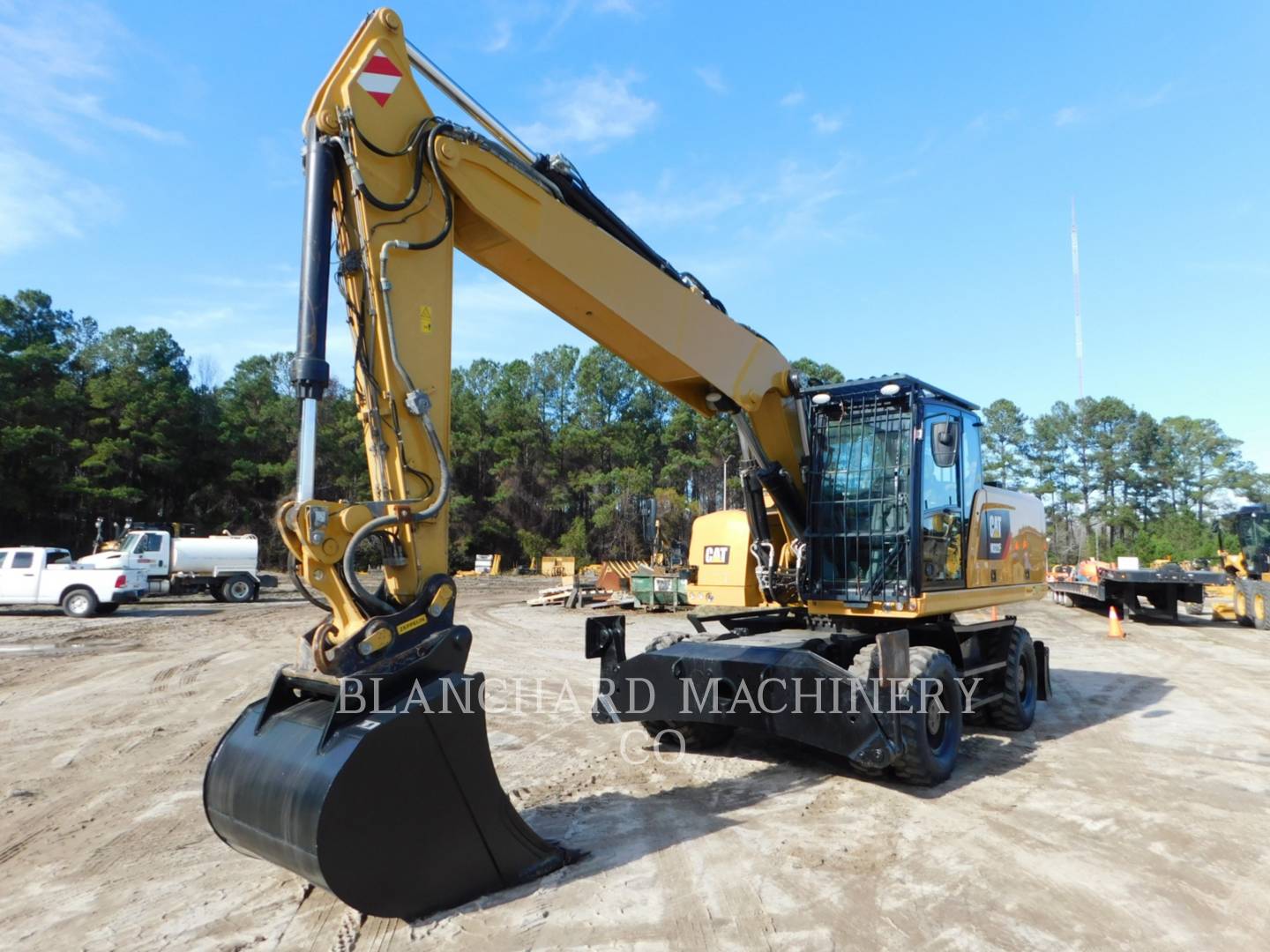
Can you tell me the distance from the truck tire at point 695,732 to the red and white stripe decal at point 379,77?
202 inches

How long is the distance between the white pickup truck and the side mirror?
65.2 feet

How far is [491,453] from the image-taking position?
55.4m

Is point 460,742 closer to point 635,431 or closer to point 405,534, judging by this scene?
point 405,534

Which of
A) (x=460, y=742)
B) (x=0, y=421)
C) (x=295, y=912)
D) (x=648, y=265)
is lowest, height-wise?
(x=295, y=912)

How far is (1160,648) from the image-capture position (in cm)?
1547

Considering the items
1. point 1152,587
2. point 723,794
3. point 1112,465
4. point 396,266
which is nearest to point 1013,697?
→ point 723,794

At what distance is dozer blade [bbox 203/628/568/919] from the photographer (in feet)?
12.0

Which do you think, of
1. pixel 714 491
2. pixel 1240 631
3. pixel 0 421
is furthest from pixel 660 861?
pixel 714 491

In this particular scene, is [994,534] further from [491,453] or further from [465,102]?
[491,453]

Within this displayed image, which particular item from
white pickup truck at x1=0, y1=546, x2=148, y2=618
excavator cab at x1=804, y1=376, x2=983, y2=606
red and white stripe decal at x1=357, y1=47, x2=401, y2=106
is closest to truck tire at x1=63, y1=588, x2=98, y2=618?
white pickup truck at x1=0, y1=546, x2=148, y2=618

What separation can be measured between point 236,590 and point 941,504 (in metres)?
24.3

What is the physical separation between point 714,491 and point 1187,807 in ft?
153

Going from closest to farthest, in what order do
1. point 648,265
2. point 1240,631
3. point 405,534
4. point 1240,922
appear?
point 1240,922
point 405,534
point 648,265
point 1240,631

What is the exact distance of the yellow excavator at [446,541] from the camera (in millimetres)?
3908
